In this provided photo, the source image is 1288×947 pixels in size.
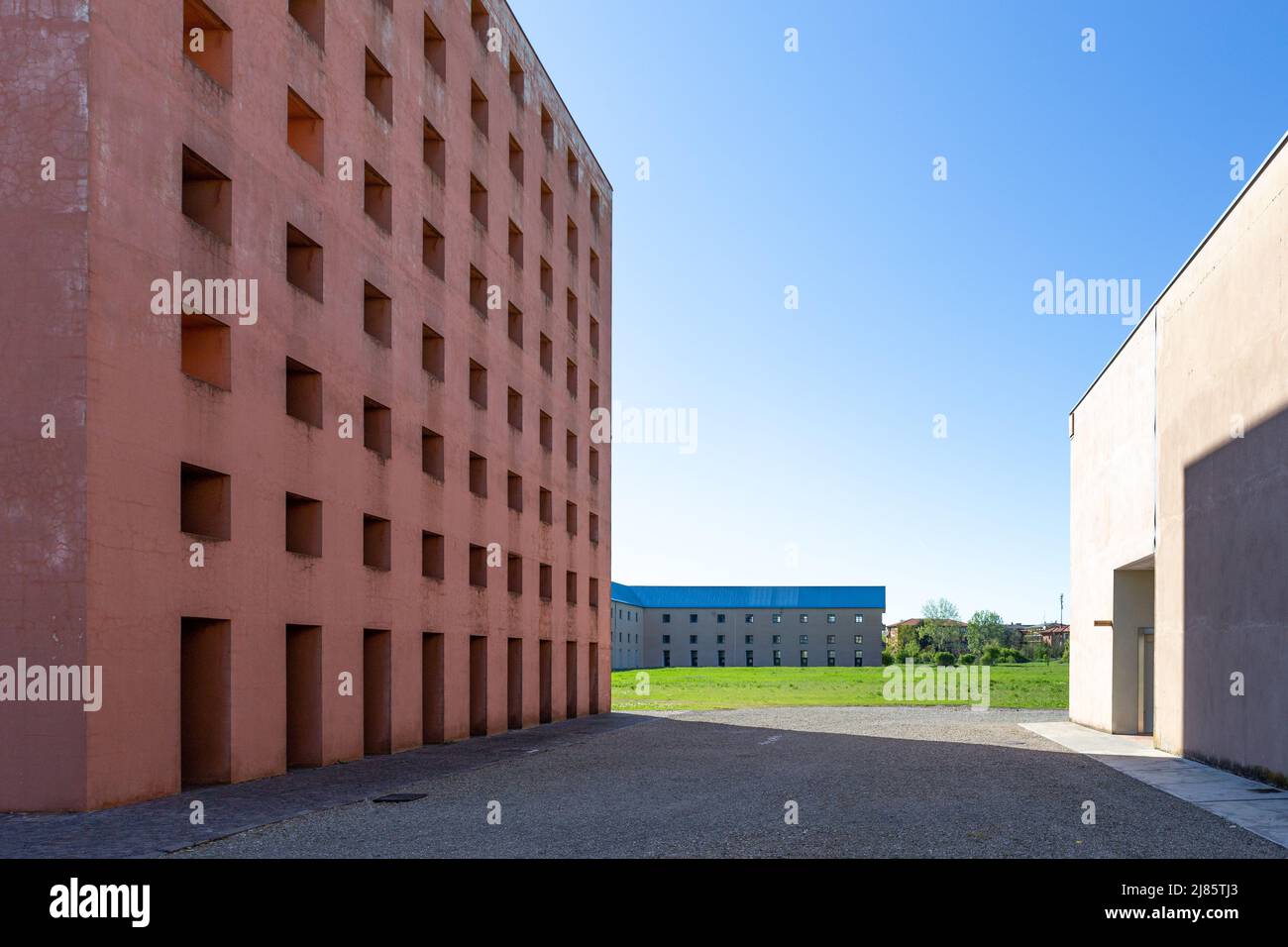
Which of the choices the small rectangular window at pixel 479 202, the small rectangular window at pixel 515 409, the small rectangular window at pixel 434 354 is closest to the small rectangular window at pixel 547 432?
the small rectangular window at pixel 515 409

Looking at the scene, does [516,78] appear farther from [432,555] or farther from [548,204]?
[432,555]

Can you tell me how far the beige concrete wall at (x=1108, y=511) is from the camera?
86.1 ft

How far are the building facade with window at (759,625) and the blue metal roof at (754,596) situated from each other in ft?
0.37

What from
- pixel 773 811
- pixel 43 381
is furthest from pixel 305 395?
pixel 773 811

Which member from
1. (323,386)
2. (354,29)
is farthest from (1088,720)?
(354,29)

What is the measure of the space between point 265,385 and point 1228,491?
15.9 m

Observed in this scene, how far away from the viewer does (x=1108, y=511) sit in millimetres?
30188

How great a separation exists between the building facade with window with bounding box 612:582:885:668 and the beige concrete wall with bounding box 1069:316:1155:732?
10092 cm

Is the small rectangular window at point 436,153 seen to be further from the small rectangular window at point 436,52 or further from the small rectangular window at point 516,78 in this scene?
the small rectangular window at point 516,78

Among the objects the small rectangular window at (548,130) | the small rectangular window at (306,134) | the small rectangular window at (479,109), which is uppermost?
the small rectangular window at (548,130)

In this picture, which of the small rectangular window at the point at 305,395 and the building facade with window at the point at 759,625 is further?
the building facade with window at the point at 759,625

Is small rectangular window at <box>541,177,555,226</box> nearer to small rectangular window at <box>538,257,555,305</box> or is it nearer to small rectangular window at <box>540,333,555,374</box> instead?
small rectangular window at <box>538,257,555,305</box>

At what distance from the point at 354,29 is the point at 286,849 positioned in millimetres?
18265
